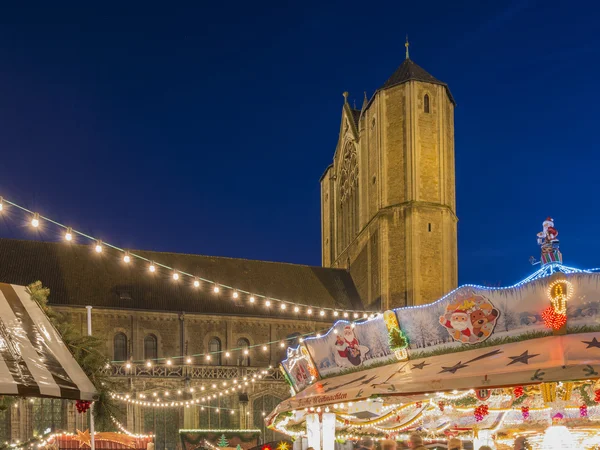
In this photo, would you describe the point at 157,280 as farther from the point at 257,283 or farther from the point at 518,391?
the point at 518,391

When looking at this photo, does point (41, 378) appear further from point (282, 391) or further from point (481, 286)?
point (282, 391)

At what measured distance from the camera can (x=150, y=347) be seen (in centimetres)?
4406

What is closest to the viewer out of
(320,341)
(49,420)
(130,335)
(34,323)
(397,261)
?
(34,323)

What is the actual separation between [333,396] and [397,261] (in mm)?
33823

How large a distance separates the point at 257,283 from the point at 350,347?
3564cm

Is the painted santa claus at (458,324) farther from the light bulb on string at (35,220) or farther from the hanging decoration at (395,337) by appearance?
the light bulb on string at (35,220)

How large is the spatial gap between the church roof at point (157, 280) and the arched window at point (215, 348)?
1.58 metres

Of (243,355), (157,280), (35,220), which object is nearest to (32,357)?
(35,220)

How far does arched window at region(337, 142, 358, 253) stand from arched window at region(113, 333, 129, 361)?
16393 mm

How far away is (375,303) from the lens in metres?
47.4

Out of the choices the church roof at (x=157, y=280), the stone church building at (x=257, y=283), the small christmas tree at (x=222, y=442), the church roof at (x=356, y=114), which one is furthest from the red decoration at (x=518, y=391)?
the church roof at (x=356, y=114)

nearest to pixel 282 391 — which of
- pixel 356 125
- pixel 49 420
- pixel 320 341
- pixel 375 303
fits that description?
pixel 375 303

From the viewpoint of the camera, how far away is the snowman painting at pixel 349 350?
44.8 feet

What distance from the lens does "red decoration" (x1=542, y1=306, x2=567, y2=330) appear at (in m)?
10.1
